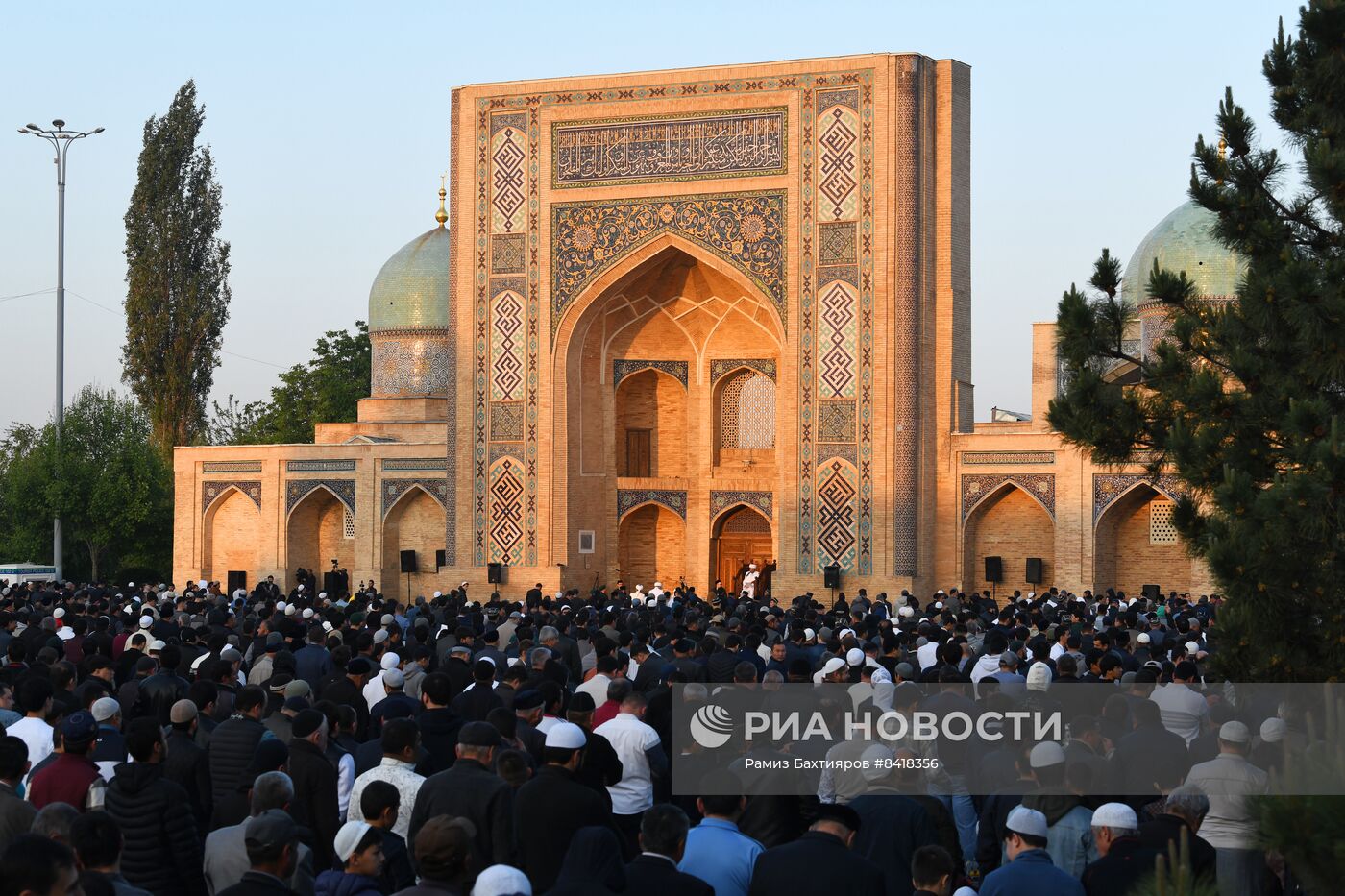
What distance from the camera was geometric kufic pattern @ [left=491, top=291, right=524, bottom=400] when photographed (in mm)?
22797

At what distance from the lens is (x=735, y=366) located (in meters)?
24.1

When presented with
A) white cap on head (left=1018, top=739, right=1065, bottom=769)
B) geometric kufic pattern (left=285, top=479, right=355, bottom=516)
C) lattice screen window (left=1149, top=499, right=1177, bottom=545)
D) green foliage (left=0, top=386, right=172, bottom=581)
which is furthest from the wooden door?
white cap on head (left=1018, top=739, right=1065, bottom=769)

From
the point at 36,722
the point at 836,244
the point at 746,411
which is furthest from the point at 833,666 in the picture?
the point at 746,411

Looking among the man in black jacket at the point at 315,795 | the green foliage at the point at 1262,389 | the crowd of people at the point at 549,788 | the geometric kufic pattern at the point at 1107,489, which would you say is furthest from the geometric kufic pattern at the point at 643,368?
the man in black jacket at the point at 315,795

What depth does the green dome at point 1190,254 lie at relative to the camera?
23.1 metres

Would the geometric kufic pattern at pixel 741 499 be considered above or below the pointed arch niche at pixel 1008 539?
above

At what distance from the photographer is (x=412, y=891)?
3920 millimetres

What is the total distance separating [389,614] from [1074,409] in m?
7.76

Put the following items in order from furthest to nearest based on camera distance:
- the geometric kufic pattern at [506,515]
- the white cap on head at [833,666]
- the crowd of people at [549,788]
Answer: the geometric kufic pattern at [506,515] → the white cap on head at [833,666] → the crowd of people at [549,788]

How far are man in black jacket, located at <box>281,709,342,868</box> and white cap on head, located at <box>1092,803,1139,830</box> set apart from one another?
8.45 feet

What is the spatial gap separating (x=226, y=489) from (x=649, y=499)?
7479mm

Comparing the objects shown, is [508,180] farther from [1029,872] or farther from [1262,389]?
[1029,872]

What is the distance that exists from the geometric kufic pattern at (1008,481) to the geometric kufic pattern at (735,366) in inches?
145

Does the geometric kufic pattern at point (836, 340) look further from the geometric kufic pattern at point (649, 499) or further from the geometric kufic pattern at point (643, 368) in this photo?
the geometric kufic pattern at point (649, 499)
